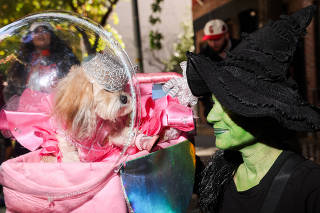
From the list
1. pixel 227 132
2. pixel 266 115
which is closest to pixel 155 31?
pixel 227 132

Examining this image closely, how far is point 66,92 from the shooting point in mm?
1697

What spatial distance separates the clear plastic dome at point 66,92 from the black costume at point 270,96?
0.39 metres

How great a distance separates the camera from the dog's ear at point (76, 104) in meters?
1.65

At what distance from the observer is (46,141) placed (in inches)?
70.4

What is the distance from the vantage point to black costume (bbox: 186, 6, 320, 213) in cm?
136

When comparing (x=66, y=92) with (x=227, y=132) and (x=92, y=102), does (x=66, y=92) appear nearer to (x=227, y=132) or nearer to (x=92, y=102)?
(x=92, y=102)

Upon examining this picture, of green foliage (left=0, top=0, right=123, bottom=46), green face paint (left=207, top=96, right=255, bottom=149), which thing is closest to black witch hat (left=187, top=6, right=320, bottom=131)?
green face paint (left=207, top=96, right=255, bottom=149)

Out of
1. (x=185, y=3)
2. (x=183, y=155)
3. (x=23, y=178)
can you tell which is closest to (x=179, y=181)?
(x=183, y=155)

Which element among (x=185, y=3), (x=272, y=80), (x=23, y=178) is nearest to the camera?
(x=272, y=80)

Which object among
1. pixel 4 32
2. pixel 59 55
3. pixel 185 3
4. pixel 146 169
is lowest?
pixel 146 169

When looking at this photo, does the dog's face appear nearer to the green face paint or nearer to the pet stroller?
the pet stroller

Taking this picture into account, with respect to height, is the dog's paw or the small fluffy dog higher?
the small fluffy dog

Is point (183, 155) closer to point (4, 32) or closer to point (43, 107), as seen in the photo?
point (43, 107)

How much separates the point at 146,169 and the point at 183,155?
0.26m
